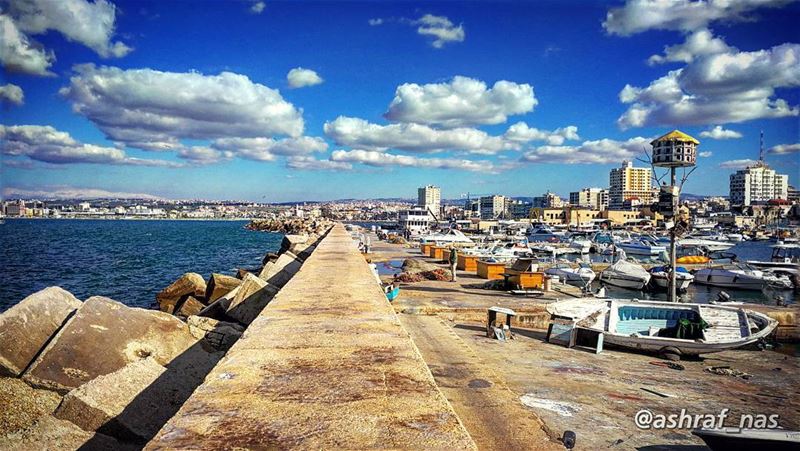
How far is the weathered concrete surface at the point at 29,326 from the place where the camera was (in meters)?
6.30

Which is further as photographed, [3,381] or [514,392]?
[514,392]

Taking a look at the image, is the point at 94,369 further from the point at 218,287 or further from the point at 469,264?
the point at 469,264

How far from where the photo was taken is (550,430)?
6.50 metres

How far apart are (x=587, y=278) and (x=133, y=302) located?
76.4 ft

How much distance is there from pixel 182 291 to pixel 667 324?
51.6 feet

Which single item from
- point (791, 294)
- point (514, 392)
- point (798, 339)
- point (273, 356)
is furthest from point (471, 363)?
point (791, 294)

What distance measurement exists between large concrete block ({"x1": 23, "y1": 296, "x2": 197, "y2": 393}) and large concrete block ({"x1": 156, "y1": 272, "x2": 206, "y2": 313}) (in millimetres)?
9327

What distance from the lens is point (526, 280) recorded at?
18422mm

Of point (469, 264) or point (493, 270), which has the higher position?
point (493, 270)

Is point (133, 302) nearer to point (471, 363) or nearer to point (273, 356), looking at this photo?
point (471, 363)

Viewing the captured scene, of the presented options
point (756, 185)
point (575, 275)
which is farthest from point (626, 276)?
point (756, 185)

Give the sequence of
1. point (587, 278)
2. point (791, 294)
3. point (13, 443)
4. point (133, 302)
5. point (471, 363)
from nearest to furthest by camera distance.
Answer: point (13, 443) < point (471, 363) < point (133, 302) < point (587, 278) < point (791, 294)

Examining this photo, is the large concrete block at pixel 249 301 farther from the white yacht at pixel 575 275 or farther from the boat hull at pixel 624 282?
the boat hull at pixel 624 282

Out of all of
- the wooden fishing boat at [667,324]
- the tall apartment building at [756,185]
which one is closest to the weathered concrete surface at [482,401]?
the wooden fishing boat at [667,324]
